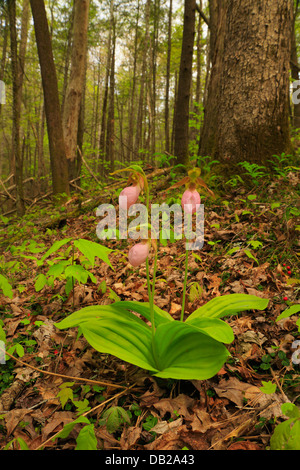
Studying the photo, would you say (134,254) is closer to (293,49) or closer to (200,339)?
(200,339)

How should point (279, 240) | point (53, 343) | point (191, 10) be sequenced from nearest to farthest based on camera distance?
1. point (53, 343)
2. point (279, 240)
3. point (191, 10)

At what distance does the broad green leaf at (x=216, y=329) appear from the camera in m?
1.13

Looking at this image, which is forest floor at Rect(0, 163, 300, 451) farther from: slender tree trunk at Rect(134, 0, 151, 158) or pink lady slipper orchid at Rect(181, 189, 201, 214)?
slender tree trunk at Rect(134, 0, 151, 158)

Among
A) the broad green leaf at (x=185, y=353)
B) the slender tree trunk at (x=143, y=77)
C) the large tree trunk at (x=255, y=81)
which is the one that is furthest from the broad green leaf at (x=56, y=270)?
the slender tree trunk at (x=143, y=77)

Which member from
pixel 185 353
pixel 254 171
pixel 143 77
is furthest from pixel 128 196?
pixel 143 77

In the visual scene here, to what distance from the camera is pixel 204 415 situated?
123cm

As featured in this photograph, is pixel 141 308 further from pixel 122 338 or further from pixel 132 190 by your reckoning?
pixel 132 190

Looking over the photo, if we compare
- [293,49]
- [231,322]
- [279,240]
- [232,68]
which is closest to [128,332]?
[231,322]

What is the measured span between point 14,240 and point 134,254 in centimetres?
434

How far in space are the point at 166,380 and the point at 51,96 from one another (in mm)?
5835

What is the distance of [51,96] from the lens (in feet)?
18.0

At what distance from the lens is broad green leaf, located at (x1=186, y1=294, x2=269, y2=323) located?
1.32 m

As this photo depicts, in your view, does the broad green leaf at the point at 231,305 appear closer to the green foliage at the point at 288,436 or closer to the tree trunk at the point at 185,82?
the green foliage at the point at 288,436

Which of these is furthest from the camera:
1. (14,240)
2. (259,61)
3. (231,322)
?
(14,240)
